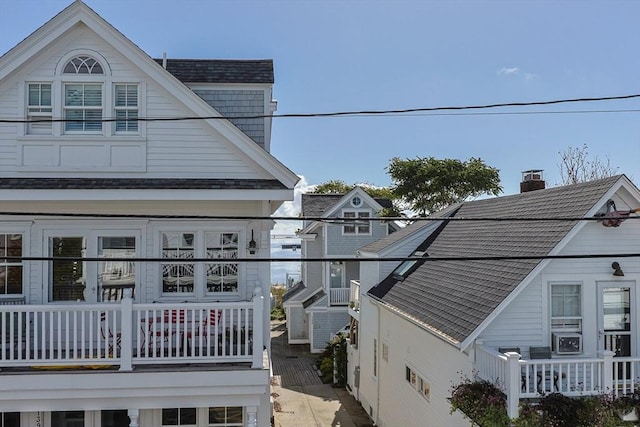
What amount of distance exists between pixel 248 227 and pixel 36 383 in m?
4.25

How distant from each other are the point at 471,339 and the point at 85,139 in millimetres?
8108

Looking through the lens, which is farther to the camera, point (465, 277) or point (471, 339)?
point (465, 277)

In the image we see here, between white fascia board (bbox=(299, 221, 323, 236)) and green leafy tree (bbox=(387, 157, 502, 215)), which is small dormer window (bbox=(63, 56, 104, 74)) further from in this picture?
green leafy tree (bbox=(387, 157, 502, 215))

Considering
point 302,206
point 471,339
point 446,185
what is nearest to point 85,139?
point 471,339

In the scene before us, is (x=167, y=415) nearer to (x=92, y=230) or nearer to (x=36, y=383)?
(x=36, y=383)

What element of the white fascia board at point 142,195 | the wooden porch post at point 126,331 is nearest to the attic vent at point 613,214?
the white fascia board at point 142,195

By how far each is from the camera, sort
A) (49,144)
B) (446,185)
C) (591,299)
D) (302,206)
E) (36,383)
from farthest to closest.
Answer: (446,185) < (302,206) < (591,299) < (49,144) < (36,383)

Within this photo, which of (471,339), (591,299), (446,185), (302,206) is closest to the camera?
(471,339)

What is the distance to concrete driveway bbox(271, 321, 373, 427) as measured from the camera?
694 inches

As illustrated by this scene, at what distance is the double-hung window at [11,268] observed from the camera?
9.53 meters

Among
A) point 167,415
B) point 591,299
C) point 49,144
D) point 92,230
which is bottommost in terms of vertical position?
point 167,415

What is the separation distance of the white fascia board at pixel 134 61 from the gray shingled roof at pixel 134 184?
14.5 inches

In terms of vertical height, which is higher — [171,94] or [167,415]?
[171,94]

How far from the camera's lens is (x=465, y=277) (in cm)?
1293
